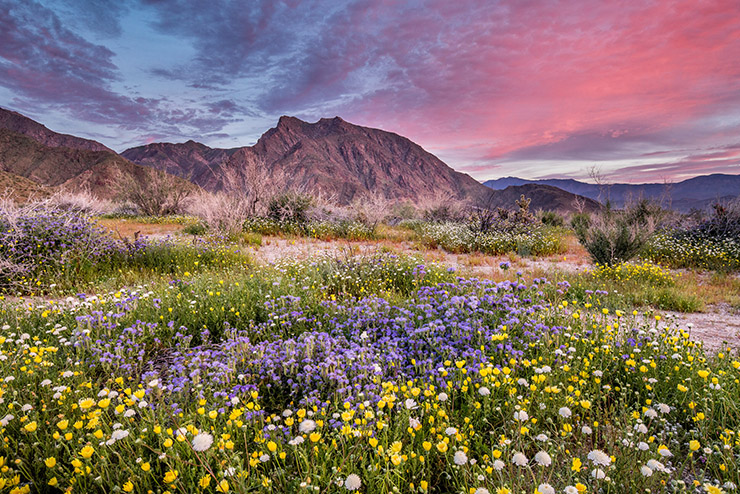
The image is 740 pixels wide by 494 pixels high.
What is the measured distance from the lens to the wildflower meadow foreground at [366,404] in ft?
6.24

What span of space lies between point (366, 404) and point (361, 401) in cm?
44

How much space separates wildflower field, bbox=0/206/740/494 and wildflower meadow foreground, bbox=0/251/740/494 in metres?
0.02

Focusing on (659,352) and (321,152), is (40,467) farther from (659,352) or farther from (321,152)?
(321,152)

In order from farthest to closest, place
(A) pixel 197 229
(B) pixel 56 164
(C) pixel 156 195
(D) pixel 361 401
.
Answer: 1. (B) pixel 56 164
2. (C) pixel 156 195
3. (A) pixel 197 229
4. (D) pixel 361 401

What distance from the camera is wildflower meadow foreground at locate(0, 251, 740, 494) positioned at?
190 centimetres

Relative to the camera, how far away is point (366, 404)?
210 centimetres

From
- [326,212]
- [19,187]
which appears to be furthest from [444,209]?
[19,187]

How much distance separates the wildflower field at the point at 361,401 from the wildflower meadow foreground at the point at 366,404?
19mm

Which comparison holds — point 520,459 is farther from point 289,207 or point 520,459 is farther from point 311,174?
point 311,174

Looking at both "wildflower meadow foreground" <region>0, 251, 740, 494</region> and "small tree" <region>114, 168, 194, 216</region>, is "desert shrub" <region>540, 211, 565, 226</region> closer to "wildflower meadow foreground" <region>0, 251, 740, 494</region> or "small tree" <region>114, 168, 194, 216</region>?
"wildflower meadow foreground" <region>0, 251, 740, 494</region>

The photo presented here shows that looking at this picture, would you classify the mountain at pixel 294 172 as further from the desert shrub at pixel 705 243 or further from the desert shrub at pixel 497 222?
the desert shrub at pixel 705 243

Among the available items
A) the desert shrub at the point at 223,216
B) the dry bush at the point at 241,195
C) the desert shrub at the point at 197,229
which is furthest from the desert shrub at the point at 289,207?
the desert shrub at the point at 197,229

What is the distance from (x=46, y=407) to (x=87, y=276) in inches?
206

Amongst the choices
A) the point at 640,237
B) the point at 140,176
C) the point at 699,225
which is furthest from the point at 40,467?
the point at 140,176
